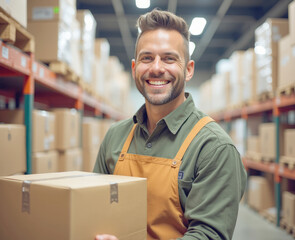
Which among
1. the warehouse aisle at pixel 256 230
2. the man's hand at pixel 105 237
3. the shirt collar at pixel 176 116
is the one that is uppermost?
the shirt collar at pixel 176 116

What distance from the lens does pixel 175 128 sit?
1.81 metres

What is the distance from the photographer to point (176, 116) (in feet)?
6.08

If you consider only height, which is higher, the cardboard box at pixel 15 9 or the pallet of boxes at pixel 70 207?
the cardboard box at pixel 15 9

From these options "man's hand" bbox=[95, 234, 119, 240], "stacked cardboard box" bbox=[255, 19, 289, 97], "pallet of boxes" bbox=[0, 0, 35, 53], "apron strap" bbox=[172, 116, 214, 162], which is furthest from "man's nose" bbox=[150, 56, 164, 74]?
"stacked cardboard box" bbox=[255, 19, 289, 97]

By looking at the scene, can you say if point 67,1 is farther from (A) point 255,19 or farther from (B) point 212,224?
(A) point 255,19

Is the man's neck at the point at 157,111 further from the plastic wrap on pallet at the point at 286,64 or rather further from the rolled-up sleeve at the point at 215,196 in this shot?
the plastic wrap on pallet at the point at 286,64

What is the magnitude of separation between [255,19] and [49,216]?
28.9 ft

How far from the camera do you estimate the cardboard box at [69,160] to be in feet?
12.4

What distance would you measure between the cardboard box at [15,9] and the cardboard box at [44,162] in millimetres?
1268

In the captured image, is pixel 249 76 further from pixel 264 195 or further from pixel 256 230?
pixel 256 230

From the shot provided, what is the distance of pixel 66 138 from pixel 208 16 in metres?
6.45

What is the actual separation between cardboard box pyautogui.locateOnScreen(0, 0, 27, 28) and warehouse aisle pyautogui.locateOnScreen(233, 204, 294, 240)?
12.9 ft

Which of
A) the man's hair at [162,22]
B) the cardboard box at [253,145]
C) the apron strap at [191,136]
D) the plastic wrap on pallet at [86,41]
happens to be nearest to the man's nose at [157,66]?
the man's hair at [162,22]

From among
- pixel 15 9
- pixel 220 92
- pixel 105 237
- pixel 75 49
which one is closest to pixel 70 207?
pixel 105 237
